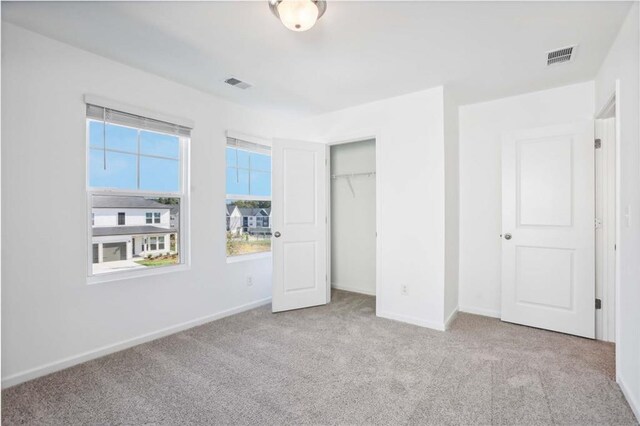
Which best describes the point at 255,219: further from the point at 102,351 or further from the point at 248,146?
the point at 102,351

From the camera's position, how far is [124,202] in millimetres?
Result: 2773

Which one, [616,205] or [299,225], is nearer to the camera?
[616,205]

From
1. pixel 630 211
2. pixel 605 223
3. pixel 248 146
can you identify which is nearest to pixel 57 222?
pixel 248 146

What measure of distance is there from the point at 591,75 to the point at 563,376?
255cm

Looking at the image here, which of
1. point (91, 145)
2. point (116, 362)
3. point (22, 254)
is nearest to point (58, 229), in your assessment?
point (22, 254)

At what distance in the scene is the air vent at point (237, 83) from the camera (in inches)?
118

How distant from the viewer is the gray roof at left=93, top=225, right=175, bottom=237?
2.64 metres

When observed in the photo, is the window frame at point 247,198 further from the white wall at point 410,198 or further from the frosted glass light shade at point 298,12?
the frosted glass light shade at point 298,12

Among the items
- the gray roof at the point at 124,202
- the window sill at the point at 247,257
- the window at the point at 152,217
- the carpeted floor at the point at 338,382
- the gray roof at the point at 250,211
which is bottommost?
the carpeted floor at the point at 338,382

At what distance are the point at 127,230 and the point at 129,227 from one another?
1.2 inches

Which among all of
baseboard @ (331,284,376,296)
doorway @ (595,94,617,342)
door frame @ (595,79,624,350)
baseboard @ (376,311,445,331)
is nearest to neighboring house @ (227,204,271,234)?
baseboard @ (331,284,376,296)

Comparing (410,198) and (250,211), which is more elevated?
(410,198)

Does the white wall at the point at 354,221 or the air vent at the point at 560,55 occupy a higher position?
the air vent at the point at 560,55

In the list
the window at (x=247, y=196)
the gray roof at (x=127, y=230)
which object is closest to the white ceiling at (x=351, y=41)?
the window at (x=247, y=196)
